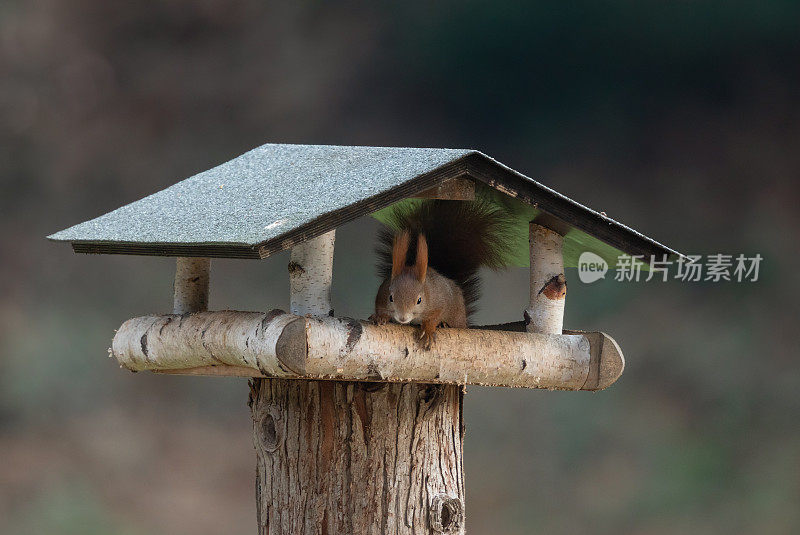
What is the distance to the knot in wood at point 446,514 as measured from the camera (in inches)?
117

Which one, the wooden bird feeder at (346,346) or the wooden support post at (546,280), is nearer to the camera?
the wooden bird feeder at (346,346)

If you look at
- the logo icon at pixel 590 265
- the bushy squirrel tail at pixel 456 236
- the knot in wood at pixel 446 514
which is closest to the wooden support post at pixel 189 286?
the bushy squirrel tail at pixel 456 236

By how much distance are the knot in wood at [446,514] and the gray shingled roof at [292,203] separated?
771mm

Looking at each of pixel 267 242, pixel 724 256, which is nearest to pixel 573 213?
pixel 267 242

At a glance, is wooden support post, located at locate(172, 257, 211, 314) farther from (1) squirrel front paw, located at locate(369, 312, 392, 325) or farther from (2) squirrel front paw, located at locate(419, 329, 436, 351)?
(2) squirrel front paw, located at locate(419, 329, 436, 351)

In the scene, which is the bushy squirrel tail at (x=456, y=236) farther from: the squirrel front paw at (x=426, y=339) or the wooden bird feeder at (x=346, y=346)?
the squirrel front paw at (x=426, y=339)

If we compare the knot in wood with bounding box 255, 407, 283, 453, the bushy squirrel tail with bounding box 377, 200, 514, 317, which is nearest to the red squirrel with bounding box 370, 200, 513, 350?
the bushy squirrel tail with bounding box 377, 200, 514, 317

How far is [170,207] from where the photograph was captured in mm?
2953

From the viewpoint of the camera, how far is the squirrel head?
9.06 feet

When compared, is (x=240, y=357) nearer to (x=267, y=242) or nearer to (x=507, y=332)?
(x=267, y=242)

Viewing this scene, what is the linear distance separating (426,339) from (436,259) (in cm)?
43

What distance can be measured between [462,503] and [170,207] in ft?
3.46

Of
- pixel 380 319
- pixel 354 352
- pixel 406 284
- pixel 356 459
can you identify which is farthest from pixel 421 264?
pixel 356 459

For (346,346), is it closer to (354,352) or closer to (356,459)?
(354,352)
